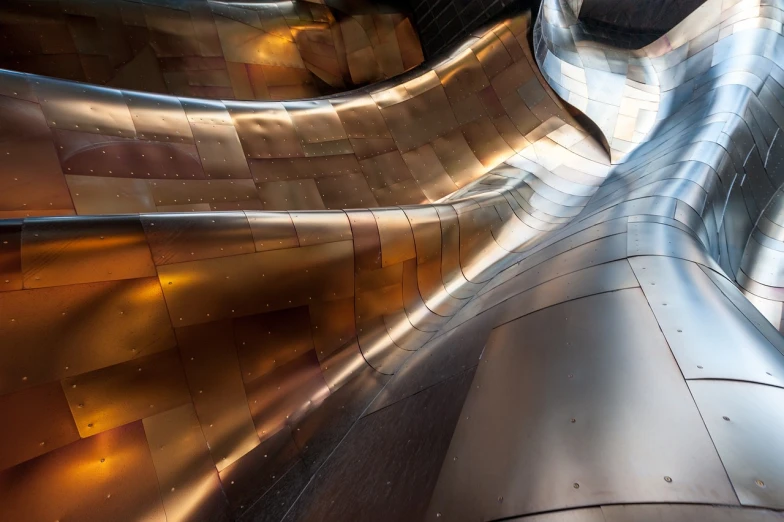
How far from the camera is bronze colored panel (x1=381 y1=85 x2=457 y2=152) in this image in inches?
307

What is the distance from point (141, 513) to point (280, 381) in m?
1.27

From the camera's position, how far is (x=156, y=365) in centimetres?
324

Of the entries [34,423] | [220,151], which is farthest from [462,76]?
[34,423]

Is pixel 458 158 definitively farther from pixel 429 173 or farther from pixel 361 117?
pixel 361 117

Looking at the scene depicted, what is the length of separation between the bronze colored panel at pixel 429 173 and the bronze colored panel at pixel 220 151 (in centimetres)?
289

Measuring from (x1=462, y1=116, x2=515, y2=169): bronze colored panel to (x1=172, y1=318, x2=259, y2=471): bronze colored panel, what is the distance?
19.7 feet

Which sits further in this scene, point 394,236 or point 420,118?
point 420,118

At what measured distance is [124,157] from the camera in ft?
15.6

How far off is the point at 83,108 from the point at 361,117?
3.92 m

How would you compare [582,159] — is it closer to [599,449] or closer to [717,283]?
[717,283]

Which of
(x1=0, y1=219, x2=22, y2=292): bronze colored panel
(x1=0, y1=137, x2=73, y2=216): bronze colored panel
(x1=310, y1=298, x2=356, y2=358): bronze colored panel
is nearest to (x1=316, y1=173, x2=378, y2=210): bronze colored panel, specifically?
(x1=310, y1=298, x2=356, y2=358): bronze colored panel

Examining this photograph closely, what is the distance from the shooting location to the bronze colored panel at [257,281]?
11.1ft

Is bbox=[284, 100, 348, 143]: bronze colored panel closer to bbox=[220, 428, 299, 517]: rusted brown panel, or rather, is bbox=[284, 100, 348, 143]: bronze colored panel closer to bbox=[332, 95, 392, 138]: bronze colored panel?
bbox=[332, 95, 392, 138]: bronze colored panel

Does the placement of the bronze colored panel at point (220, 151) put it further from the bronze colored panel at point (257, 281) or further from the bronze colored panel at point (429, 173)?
the bronze colored panel at point (429, 173)
